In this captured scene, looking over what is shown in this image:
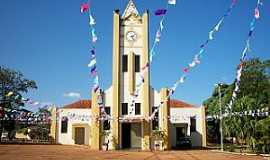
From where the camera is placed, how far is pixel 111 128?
112ft

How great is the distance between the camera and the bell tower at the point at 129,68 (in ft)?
112

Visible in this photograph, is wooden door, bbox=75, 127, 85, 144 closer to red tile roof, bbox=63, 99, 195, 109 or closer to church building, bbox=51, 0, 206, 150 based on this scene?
red tile roof, bbox=63, 99, 195, 109

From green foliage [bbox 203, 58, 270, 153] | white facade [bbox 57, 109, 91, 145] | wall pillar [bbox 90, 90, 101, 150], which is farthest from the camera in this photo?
white facade [bbox 57, 109, 91, 145]

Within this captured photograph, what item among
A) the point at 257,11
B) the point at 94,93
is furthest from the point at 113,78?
the point at 257,11

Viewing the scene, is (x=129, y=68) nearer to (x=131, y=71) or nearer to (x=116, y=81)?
(x=131, y=71)

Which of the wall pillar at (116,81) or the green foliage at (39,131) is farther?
the green foliage at (39,131)

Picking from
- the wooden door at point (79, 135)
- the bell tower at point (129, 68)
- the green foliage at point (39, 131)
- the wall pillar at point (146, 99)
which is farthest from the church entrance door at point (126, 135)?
the green foliage at point (39, 131)

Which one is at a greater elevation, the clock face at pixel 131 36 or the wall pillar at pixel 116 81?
the clock face at pixel 131 36

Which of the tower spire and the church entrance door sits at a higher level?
the tower spire

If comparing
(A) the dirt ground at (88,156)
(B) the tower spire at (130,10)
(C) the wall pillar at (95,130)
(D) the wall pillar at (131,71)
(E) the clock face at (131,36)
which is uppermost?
(B) the tower spire at (130,10)

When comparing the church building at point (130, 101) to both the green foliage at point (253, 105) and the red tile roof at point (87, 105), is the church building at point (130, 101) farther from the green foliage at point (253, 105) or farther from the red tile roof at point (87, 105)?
the red tile roof at point (87, 105)

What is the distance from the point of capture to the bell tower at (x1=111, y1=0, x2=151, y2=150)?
34062mm

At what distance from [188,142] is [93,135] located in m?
10.8

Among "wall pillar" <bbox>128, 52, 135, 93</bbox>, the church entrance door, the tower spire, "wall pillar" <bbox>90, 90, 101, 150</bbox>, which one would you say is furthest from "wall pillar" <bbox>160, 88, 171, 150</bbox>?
the tower spire
